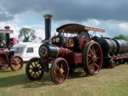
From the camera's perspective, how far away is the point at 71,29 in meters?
16.1

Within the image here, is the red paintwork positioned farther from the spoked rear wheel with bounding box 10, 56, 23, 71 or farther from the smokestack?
the spoked rear wheel with bounding box 10, 56, 23, 71

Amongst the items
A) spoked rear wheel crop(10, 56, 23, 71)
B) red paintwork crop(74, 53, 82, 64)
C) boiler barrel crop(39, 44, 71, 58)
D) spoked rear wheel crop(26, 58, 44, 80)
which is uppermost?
boiler barrel crop(39, 44, 71, 58)

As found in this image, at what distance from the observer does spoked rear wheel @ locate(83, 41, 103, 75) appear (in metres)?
14.5

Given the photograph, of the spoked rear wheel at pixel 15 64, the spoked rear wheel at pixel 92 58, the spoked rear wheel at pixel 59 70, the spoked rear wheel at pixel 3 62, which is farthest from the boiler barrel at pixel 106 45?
the spoked rear wheel at pixel 59 70

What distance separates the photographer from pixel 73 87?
11867 millimetres

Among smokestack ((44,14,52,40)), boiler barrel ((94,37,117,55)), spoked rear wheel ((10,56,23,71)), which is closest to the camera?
smokestack ((44,14,52,40))

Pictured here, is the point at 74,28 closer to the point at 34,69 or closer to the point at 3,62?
the point at 34,69

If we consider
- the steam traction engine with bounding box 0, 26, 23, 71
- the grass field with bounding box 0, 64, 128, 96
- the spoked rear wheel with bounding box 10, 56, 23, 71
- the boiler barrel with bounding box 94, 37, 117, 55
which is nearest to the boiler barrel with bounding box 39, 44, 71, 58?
the grass field with bounding box 0, 64, 128, 96

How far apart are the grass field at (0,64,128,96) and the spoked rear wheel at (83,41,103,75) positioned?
17.7 inches

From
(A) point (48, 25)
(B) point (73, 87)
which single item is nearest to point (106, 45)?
(A) point (48, 25)

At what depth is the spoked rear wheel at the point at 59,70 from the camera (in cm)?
1257

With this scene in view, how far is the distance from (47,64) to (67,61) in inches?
44.9

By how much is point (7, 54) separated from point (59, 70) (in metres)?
6.97

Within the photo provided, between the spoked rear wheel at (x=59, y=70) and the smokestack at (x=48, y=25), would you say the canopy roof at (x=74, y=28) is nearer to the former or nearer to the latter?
the smokestack at (x=48, y=25)
